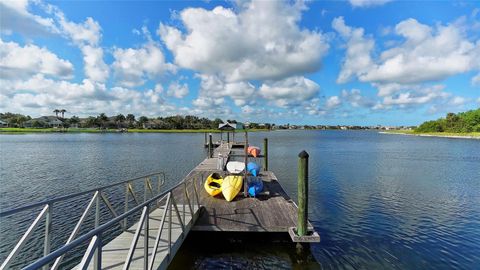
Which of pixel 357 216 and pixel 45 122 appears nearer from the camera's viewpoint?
pixel 357 216

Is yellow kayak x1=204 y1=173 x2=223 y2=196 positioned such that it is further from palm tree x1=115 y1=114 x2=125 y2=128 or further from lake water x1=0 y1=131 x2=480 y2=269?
palm tree x1=115 y1=114 x2=125 y2=128

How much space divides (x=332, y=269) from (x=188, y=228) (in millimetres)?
4525

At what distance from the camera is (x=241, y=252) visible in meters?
9.24

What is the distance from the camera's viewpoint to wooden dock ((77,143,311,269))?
6.30m

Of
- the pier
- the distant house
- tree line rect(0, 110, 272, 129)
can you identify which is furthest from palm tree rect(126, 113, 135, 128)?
→ the pier

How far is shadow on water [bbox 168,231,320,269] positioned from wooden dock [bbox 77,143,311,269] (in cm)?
68

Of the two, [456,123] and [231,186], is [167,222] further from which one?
[456,123]

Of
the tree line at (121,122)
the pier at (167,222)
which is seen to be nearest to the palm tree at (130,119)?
the tree line at (121,122)

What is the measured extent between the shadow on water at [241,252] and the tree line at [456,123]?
135 meters

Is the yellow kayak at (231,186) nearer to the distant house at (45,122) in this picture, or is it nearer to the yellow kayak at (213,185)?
the yellow kayak at (213,185)

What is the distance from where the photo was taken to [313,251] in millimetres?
9555

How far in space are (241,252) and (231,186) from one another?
3281mm

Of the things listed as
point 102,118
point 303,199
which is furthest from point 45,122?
point 303,199

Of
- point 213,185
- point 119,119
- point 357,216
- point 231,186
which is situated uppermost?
point 119,119
